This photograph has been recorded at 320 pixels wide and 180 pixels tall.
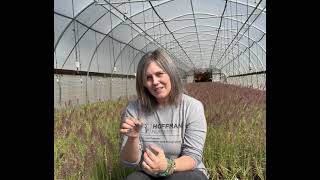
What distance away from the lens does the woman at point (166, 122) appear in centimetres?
174

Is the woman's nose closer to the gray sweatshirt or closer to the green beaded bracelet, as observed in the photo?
the gray sweatshirt

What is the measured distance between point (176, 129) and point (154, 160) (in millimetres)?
382

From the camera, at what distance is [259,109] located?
10.3 ft

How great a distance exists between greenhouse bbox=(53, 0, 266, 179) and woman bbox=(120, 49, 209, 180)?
0.19 meters

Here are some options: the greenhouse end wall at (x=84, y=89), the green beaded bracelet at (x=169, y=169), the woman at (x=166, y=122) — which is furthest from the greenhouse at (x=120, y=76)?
the green beaded bracelet at (x=169, y=169)

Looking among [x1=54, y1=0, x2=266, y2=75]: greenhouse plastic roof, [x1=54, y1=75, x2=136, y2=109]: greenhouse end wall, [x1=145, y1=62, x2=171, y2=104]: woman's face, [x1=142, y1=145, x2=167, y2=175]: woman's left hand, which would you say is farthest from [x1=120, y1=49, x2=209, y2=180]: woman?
[x1=54, y1=75, x2=136, y2=109]: greenhouse end wall

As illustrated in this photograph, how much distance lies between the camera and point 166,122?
189 cm

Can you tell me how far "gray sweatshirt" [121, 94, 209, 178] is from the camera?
184cm

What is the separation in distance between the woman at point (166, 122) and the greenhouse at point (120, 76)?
0.19 meters

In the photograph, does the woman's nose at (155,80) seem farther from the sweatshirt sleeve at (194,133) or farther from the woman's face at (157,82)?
the sweatshirt sleeve at (194,133)

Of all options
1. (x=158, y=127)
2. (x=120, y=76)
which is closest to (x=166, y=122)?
(x=158, y=127)
